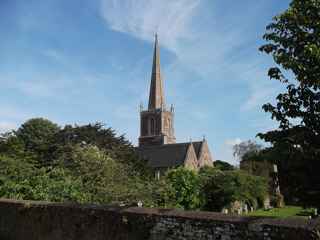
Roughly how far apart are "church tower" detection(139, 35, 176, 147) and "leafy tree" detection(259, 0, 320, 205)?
74994mm

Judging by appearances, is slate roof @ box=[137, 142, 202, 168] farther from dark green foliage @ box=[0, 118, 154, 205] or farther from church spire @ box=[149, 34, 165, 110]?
dark green foliage @ box=[0, 118, 154, 205]

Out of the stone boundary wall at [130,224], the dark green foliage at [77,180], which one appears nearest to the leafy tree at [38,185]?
the dark green foliage at [77,180]

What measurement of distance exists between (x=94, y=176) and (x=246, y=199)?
61.4 feet

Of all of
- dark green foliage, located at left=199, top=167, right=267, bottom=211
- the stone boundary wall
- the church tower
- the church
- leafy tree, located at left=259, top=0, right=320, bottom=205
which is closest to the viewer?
leafy tree, located at left=259, top=0, right=320, bottom=205

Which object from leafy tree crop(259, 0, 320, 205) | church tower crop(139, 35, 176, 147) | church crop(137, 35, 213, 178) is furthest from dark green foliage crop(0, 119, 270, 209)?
church tower crop(139, 35, 176, 147)

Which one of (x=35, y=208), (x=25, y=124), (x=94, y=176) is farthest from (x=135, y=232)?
(x=25, y=124)

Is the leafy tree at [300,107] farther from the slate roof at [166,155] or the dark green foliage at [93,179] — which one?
the slate roof at [166,155]

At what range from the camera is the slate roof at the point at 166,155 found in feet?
224

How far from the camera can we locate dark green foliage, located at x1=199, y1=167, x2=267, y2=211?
3175 centimetres

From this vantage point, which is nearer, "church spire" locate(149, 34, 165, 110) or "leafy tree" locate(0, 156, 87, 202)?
"leafy tree" locate(0, 156, 87, 202)

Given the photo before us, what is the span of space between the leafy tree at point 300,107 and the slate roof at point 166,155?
62.1 meters

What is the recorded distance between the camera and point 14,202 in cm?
1416

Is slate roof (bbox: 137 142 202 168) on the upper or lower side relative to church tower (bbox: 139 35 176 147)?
lower

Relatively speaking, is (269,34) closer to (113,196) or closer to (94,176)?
(113,196)
